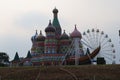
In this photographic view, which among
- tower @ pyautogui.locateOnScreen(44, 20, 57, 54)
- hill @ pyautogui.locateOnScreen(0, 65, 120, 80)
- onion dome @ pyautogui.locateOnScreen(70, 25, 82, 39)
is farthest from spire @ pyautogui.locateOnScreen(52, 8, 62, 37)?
hill @ pyautogui.locateOnScreen(0, 65, 120, 80)

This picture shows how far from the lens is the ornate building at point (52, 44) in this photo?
270 feet

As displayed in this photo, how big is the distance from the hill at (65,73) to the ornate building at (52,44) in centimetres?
2562

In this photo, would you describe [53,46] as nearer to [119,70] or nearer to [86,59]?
[86,59]

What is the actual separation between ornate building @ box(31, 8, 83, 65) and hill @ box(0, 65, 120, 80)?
1009 inches

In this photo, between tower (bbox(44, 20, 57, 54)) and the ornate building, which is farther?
tower (bbox(44, 20, 57, 54))

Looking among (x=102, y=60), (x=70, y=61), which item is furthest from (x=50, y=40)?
(x=102, y=60)

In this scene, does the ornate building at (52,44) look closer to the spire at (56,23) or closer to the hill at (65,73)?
the spire at (56,23)

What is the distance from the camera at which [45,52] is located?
85688 mm

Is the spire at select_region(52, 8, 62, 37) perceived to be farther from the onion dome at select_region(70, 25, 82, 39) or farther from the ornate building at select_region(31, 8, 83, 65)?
the onion dome at select_region(70, 25, 82, 39)

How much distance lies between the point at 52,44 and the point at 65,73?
35.6 meters

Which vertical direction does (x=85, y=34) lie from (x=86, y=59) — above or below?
above

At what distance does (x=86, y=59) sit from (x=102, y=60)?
3.82 metres

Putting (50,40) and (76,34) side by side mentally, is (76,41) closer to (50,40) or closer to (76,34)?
(76,34)

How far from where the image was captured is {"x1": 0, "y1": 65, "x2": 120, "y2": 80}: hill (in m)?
48.4
